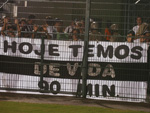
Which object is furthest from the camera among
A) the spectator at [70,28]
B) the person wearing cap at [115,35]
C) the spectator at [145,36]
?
the spectator at [70,28]

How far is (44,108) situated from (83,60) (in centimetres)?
214

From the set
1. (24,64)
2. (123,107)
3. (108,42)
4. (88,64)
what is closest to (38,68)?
(24,64)

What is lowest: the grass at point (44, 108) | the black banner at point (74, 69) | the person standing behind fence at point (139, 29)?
the grass at point (44, 108)

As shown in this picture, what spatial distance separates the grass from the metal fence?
1358 millimetres

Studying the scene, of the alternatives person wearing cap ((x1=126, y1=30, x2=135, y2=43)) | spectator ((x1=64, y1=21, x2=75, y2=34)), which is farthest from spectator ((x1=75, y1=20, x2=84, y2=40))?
person wearing cap ((x1=126, y1=30, x2=135, y2=43))

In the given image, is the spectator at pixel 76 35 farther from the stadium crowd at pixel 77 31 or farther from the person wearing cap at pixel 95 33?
the person wearing cap at pixel 95 33

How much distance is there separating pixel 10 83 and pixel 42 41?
1583 mm

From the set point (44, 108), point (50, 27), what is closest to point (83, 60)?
point (50, 27)

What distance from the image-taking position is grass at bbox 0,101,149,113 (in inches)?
285

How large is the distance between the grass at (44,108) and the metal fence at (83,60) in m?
1.36

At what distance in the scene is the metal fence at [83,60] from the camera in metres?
9.10

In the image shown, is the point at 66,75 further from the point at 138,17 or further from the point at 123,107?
the point at 138,17

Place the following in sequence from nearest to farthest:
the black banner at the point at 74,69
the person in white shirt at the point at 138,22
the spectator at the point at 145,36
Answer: the black banner at the point at 74,69 → the spectator at the point at 145,36 → the person in white shirt at the point at 138,22

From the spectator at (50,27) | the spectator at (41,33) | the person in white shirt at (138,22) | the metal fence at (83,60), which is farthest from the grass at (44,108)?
the person in white shirt at (138,22)
